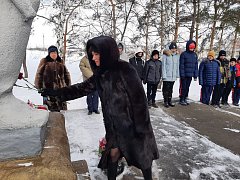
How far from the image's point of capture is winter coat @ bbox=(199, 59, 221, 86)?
21.8ft

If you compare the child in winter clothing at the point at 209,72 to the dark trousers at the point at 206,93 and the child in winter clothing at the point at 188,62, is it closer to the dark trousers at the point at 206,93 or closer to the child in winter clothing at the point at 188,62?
the dark trousers at the point at 206,93

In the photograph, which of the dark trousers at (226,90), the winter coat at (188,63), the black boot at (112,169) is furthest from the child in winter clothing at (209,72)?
the black boot at (112,169)

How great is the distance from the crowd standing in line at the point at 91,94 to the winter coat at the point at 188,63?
82.1 inches

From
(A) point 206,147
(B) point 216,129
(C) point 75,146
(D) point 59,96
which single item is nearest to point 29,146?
(D) point 59,96

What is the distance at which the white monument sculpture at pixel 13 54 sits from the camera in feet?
5.78

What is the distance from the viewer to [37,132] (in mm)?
1864

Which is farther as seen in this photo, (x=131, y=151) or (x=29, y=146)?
(x=131, y=151)

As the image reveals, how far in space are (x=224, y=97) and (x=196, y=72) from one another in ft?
5.19

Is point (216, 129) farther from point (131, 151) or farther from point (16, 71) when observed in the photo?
point (16, 71)

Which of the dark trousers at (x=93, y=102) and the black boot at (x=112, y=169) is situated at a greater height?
the dark trousers at (x=93, y=102)

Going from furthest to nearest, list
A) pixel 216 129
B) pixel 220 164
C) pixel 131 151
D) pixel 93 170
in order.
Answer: pixel 216 129 → pixel 220 164 → pixel 93 170 → pixel 131 151

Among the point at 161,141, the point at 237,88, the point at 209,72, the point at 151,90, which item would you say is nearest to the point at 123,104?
the point at 161,141

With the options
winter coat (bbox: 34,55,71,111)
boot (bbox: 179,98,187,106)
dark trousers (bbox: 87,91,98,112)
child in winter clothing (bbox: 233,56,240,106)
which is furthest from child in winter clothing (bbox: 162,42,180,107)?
winter coat (bbox: 34,55,71,111)

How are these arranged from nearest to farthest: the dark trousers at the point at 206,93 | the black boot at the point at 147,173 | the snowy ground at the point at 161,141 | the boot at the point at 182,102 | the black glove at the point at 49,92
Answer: the black glove at the point at 49,92 → the black boot at the point at 147,173 → the snowy ground at the point at 161,141 → the boot at the point at 182,102 → the dark trousers at the point at 206,93
